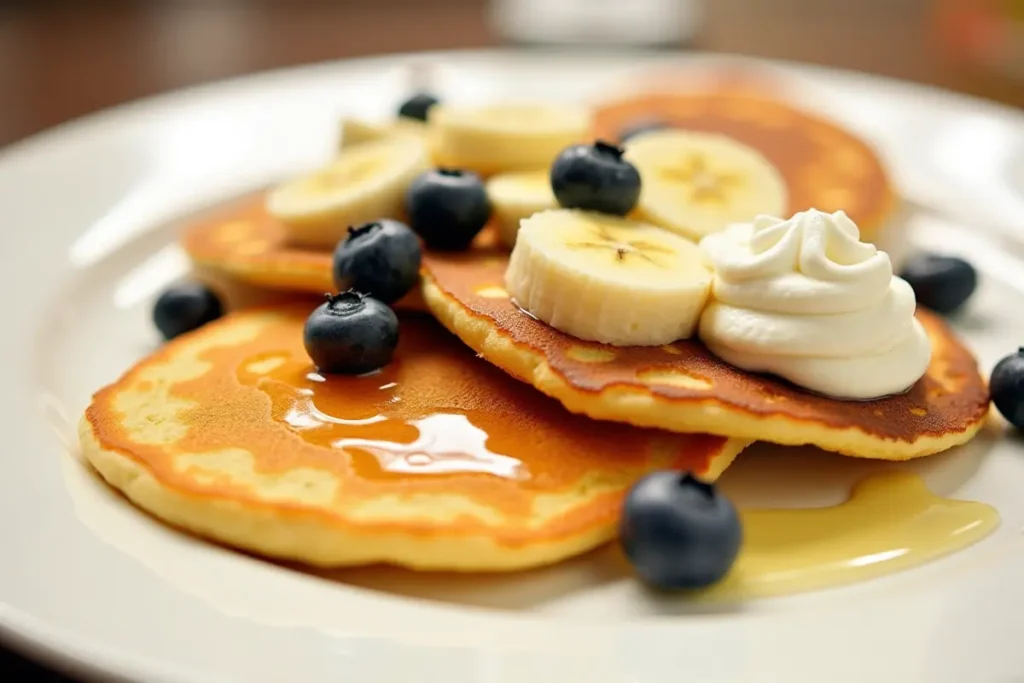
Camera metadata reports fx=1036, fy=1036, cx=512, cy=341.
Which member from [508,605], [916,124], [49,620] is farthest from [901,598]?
[916,124]

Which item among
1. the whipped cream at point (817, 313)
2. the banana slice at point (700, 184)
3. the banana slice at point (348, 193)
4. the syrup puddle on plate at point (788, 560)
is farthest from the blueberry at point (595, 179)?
the syrup puddle on plate at point (788, 560)

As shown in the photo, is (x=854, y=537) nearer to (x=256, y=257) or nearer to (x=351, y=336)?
(x=351, y=336)

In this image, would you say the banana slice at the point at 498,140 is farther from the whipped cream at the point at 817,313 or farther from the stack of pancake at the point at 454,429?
the whipped cream at the point at 817,313

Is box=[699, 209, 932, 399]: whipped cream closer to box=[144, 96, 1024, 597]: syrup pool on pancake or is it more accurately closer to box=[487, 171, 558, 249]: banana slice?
box=[144, 96, 1024, 597]: syrup pool on pancake

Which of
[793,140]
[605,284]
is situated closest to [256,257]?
[605,284]

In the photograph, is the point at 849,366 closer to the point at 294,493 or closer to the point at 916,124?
the point at 294,493
